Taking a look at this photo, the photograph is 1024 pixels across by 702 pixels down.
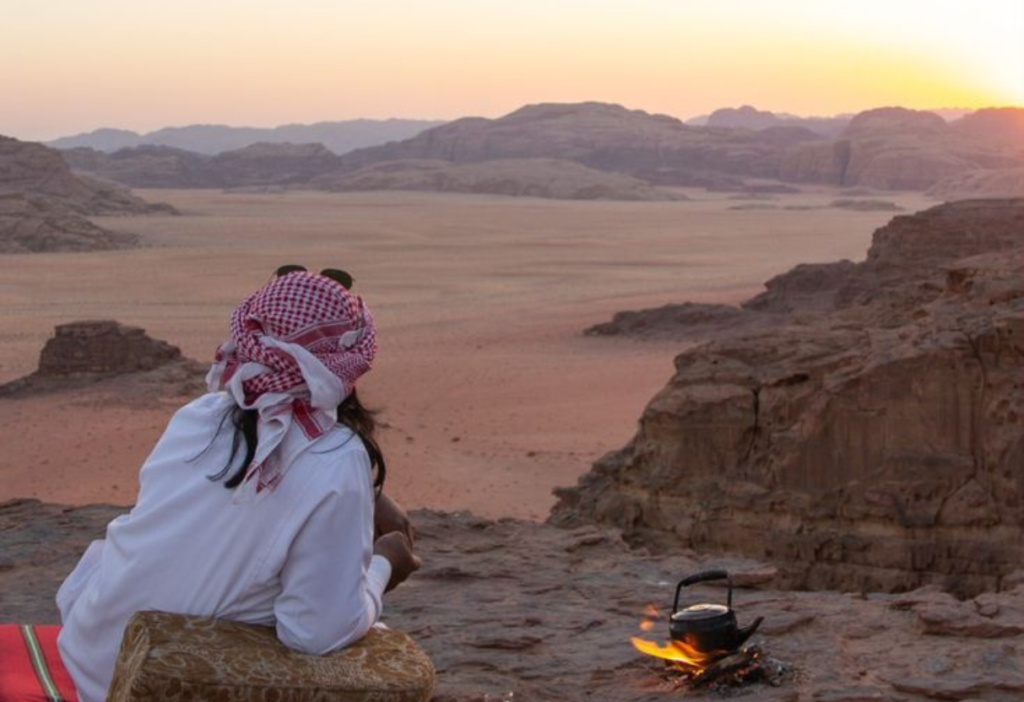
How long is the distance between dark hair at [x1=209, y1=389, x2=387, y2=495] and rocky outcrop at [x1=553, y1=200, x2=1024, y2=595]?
4.64 meters

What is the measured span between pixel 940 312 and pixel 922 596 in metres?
3.46

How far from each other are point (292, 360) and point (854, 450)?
5188 mm

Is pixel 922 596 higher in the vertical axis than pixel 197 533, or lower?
lower

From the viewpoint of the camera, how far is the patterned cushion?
2932 millimetres

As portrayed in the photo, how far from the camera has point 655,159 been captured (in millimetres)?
100562

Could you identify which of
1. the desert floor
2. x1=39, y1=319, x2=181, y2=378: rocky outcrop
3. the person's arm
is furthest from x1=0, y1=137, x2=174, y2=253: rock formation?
the person's arm

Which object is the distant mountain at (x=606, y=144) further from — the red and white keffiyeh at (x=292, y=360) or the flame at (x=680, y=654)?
the red and white keffiyeh at (x=292, y=360)

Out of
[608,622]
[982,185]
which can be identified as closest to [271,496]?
[608,622]

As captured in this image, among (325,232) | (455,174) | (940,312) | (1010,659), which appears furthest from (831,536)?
(455,174)

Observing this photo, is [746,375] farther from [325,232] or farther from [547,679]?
[325,232]

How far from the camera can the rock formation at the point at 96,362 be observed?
1756 cm

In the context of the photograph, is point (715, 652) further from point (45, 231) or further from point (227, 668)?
point (45, 231)

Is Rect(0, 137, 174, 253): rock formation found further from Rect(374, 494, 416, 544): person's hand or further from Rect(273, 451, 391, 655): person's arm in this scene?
Rect(273, 451, 391, 655): person's arm

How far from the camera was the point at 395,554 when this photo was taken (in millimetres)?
3322
